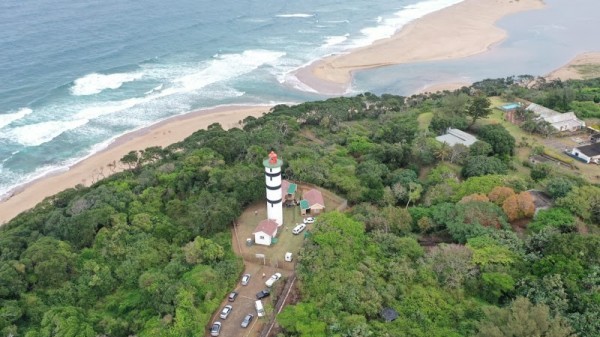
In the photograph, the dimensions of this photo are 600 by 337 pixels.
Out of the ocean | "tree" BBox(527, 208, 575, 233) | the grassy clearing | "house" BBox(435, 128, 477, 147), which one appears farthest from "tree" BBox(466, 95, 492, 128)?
the grassy clearing

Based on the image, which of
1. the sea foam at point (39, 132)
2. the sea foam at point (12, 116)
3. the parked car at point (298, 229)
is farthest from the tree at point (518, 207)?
the sea foam at point (12, 116)

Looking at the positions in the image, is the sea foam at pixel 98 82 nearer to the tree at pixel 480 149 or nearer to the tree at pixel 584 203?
the tree at pixel 480 149

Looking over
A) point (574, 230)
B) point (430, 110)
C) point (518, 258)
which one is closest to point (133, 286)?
point (518, 258)

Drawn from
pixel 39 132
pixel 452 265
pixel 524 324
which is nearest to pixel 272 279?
pixel 452 265

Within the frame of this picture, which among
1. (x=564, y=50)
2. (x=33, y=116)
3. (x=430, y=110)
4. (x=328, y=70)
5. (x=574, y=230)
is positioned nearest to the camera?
(x=574, y=230)

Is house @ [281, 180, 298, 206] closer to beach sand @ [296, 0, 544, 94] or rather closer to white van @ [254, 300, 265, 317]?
white van @ [254, 300, 265, 317]

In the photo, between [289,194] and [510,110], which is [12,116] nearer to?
[289,194]

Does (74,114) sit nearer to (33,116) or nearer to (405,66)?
(33,116)
